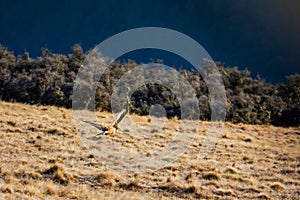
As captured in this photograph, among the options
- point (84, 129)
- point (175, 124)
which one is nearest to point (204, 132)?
point (175, 124)

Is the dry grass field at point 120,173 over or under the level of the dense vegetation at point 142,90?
under

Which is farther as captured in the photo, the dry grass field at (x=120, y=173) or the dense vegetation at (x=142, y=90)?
the dense vegetation at (x=142, y=90)

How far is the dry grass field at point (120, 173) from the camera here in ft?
38.1

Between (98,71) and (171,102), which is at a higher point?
(98,71)

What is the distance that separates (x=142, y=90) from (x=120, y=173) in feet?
99.7

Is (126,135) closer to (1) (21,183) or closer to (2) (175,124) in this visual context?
(2) (175,124)

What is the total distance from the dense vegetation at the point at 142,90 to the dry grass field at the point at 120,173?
56.3ft

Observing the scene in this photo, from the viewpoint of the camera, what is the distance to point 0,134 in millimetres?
17203

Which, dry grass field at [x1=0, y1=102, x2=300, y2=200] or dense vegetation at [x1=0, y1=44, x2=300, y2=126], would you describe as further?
dense vegetation at [x1=0, y1=44, x2=300, y2=126]

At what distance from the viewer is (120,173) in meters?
13.8

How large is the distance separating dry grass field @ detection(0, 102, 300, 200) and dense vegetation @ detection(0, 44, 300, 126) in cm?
1716

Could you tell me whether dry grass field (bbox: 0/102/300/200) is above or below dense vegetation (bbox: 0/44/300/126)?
below

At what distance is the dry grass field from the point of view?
38.1 ft

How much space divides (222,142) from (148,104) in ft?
67.7
